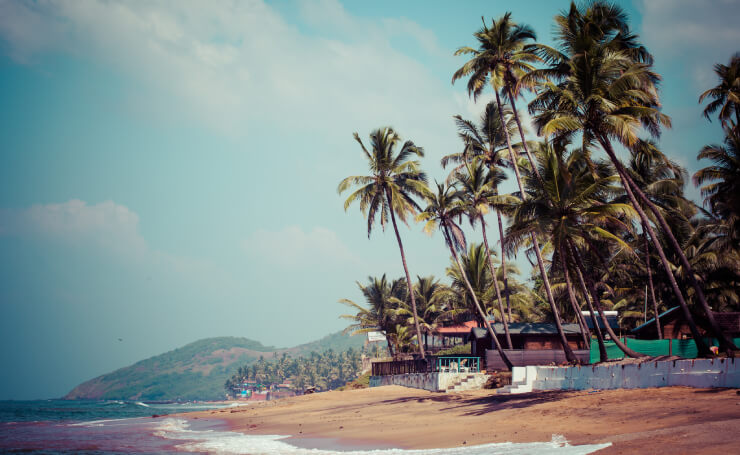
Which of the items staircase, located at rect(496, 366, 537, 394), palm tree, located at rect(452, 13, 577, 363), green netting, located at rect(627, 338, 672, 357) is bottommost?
staircase, located at rect(496, 366, 537, 394)

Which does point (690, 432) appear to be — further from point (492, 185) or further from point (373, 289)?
point (373, 289)

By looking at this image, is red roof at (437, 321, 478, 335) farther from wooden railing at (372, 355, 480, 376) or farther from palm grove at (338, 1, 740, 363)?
wooden railing at (372, 355, 480, 376)

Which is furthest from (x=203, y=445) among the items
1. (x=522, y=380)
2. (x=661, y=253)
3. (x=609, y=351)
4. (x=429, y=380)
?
(x=609, y=351)

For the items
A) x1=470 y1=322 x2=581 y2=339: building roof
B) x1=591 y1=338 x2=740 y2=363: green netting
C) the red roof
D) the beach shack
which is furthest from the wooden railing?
the red roof

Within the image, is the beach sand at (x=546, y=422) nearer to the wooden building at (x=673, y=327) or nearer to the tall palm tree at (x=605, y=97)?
the tall palm tree at (x=605, y=97)

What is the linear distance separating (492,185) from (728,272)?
19428mm

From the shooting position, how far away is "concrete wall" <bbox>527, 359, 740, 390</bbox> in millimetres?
14266

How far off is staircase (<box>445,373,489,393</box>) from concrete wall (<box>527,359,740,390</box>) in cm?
491

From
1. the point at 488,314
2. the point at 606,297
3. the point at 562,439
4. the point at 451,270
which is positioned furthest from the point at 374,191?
the point at 606,297

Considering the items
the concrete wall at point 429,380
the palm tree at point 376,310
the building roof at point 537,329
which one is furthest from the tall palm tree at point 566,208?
the palm tree at point 376,310

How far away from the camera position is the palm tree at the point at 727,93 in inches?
962

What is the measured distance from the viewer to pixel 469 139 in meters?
34.3

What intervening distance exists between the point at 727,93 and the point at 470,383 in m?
18.4

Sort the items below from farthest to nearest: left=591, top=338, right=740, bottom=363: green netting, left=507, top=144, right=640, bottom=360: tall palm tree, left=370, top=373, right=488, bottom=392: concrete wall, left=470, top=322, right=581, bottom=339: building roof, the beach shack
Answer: left=470, top=322, right=581, bottom=339: building roof → the beach shack → left=370, top=373, right=488, bottom=392: concrete wall → left=591, top=338, right=740, bottom=363: green netting → left=507, top=144, right=640, bottom=360: tall palm tree
